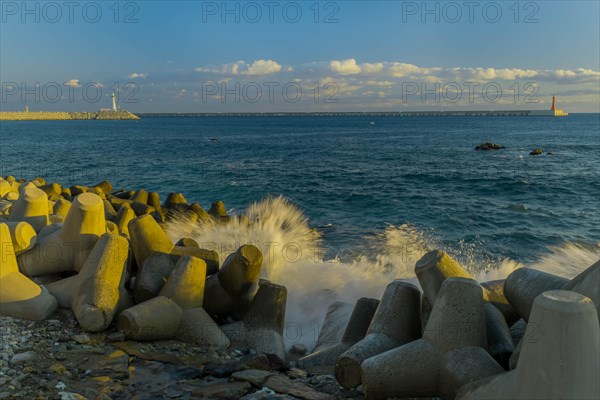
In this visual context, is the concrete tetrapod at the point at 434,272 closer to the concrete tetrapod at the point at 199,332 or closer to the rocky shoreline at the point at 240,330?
the rocky shoreline at the point at 240,330

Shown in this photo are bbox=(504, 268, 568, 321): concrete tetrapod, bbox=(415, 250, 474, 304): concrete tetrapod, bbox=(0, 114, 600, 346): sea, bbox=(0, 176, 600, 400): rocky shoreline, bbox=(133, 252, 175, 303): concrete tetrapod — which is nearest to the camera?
bbox=(0, 176, 600, 400): rocky shoreline

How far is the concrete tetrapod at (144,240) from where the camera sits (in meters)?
6.54

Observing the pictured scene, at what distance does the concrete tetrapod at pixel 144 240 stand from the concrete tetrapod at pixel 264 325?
1460 millimetres

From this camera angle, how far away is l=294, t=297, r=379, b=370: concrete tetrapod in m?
5.25

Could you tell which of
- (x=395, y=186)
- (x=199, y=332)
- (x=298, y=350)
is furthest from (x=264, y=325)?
(x=395, y=186)

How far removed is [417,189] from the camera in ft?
78.7

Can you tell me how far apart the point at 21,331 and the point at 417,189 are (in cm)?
2066

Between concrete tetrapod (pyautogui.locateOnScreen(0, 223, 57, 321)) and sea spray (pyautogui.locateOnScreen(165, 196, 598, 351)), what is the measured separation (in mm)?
2780

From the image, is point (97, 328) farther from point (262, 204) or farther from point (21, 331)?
point (262, 204)

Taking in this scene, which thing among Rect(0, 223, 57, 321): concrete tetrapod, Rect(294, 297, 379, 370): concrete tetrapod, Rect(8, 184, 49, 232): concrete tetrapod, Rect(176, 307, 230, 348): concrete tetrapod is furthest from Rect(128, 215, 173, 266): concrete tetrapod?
Rect(294, 297, 379, 370): concrete tetrapod

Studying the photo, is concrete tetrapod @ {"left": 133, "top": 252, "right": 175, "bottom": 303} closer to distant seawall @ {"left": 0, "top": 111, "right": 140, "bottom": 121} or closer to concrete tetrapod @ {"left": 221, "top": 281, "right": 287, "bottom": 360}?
concrete tetrapod @ {"left": 221, "top": 281, "right": 287, "bottom": 360}

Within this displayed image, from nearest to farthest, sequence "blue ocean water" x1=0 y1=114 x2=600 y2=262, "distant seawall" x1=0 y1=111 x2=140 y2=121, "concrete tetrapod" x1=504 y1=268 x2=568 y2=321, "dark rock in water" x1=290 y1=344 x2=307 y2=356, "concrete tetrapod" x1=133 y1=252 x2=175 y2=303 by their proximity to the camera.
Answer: "concrete tetrapod" x1=504 y1=268 x2=568 y2=321 → "concrete tetrapod" x1=133 y1=252 x2=175 y2=303 → "dark rock in water" x1=290 y1=344 x2=307 y2=356 → "blue ocean water" x1=0 y1=114 x2=600 y2=262 → "distant seawall" x1=0 y1=111 x2=140 y2=121

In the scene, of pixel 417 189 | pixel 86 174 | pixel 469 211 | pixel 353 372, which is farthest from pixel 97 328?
pixel 86 174

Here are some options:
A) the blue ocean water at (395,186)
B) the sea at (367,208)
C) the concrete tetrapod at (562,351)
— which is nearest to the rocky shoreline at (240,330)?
the concrete tetrapod at (562,351)
